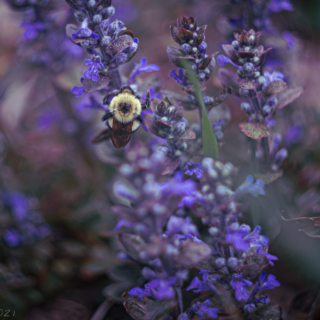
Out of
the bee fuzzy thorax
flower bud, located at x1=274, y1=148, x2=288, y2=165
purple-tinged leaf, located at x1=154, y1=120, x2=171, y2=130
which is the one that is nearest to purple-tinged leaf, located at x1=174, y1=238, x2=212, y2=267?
purple-tinged leaf, located at x1=154, y1=120, x2=171, y2=130

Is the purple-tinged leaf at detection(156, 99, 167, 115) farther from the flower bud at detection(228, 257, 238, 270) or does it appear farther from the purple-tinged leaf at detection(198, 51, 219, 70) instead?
the flower bud at detection(228, 257, 238, 270)

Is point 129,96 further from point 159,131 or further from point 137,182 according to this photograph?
point 137,182

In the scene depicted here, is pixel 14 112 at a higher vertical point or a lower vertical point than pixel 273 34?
lower

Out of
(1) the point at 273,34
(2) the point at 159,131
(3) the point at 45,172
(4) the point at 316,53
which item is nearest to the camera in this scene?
(2) the point at 159,131

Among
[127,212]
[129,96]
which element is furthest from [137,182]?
[129,96]

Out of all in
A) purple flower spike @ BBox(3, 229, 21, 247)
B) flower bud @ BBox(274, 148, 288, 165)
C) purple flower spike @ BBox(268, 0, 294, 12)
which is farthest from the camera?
purple flower spike @ BBox(3, 229, 21, 247)

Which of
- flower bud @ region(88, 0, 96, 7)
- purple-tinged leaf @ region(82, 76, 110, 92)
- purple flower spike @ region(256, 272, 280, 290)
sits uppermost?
flower bud @ region(88, 0, 96, 7)

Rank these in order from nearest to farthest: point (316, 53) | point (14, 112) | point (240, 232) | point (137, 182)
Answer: point (137, 182)
point (240, 232)
point (316, 53)
point (14, 112)
